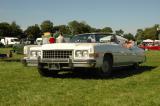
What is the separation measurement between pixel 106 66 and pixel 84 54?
4.25 feet

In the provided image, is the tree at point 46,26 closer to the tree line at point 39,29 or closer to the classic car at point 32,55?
the tree line at point 39,29

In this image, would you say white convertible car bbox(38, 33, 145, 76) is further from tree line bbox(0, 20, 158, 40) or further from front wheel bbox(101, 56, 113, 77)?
tree line bbox(0, 20, 158, 40)

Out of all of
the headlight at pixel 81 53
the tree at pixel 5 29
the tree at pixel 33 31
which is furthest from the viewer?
the tree at pixel 33 31

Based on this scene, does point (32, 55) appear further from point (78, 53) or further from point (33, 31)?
point (33, 31)

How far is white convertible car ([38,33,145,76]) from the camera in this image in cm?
1100

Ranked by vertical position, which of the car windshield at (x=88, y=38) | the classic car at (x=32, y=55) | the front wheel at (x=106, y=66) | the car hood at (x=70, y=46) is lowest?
the front wheel at (x=106, y=66)

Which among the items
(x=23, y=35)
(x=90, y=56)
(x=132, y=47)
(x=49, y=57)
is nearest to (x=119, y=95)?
(x=90, y=56)

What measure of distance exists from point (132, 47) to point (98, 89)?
18.4 ft

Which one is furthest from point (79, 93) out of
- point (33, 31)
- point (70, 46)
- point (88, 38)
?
point (33, 31)

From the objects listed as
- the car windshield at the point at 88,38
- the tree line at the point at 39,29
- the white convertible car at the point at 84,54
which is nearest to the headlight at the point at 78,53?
the white convertible car at the point at 84,54

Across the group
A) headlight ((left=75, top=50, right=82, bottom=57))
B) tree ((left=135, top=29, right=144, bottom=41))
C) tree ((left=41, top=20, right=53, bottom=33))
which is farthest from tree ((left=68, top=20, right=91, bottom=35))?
headlight ((left=75, top=50, right=82, bottom=57))

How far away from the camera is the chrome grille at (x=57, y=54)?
11172 mm

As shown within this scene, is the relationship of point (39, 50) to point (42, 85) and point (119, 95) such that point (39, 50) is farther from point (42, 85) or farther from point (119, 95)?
point (119, 95)

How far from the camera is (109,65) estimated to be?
12.3 meters
